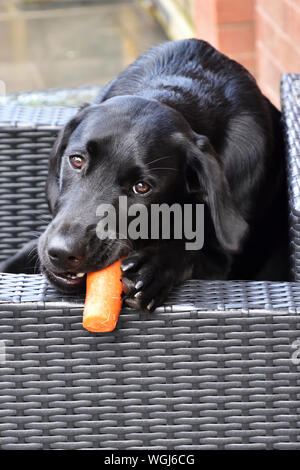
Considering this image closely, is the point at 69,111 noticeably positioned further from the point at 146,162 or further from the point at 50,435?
the point at 50,435

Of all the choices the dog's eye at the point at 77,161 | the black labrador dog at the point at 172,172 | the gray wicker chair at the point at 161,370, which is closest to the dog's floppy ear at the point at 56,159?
the black labrador dog at the point at 172,172

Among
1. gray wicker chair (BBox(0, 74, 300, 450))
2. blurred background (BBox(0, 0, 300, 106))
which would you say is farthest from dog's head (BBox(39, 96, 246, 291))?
blurred background (BBox(0, 0, 300, 106))

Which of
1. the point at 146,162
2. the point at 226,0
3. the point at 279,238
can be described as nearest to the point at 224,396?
the point at 146,162

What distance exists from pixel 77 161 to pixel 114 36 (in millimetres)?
4893

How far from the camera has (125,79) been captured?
2.71 meters

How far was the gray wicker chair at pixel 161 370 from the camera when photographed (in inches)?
76.0

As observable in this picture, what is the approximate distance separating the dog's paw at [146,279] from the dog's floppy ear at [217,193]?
174 millimetres

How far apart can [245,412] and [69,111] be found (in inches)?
53.3

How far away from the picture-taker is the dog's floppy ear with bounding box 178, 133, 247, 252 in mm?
2158

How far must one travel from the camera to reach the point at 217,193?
7.11 ft

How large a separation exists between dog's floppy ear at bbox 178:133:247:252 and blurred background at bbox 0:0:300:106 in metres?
1.31

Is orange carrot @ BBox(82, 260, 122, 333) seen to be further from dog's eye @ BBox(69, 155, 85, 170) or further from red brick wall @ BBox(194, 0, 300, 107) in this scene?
red brick wall @ BBox(194, 0, 300, 107)

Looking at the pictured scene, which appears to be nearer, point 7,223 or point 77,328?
A: point 77,328

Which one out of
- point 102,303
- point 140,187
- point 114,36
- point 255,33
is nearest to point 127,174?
point 140,187
